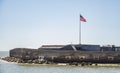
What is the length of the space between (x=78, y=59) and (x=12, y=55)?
15030mm

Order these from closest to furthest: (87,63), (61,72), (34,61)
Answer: (61,72) < (87,63) < (34,61)

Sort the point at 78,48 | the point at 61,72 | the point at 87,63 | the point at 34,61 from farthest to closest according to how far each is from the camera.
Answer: the point at 78,48, the point at 34,61, the point at 87,63, the point at 61,72

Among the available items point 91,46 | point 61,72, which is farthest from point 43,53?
point 61,72

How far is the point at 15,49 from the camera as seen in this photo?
202ft

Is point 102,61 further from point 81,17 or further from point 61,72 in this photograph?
point 61,72

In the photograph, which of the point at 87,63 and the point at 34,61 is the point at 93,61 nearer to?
the point at 87,63

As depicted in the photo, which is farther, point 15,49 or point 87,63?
point 15,49

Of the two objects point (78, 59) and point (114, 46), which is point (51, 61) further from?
point (114, 46)

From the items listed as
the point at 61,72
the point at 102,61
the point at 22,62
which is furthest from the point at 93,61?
the point at 61,72

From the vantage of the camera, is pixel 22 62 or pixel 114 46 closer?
pixel 22 62

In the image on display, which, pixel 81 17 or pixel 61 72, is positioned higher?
pixel 81 17

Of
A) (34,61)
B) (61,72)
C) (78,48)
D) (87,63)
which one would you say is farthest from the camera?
(78,48)

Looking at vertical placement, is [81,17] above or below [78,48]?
above

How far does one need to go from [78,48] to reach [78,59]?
7073 millimetres
